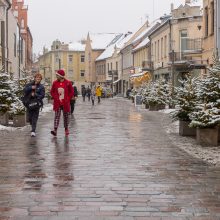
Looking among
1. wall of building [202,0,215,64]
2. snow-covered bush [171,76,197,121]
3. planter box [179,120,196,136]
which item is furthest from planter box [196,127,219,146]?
wall of building [202,0,215,64]

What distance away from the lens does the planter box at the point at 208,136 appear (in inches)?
475

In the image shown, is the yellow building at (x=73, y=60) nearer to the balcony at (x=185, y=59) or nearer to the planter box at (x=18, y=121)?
the balcony at (x=185, y=59)

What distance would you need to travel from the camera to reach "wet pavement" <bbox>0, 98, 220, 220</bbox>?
19.4 feet

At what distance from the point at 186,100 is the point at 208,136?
2253 mm

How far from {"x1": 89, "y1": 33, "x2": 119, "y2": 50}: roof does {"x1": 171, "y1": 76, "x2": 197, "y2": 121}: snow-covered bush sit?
9608 centimetres

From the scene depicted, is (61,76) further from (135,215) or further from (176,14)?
(176,14)

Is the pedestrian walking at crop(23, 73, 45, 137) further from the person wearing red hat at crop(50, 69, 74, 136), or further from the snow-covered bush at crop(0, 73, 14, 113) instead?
the snow-covered bush at crop(0, 73, 14, 113)

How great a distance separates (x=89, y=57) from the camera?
110188mm

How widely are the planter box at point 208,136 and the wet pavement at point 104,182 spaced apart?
66 centimetres

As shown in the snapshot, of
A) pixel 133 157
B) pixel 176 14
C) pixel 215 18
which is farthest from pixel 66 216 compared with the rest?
pixel 176 14

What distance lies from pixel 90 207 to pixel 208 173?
2995 mm

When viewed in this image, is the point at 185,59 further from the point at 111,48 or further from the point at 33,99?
the point at 111,48

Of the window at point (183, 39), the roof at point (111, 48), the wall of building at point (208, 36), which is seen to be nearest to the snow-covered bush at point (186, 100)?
the wall of building at point (208, 36)

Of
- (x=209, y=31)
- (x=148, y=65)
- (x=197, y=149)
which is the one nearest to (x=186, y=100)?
(x=197, y=149)
